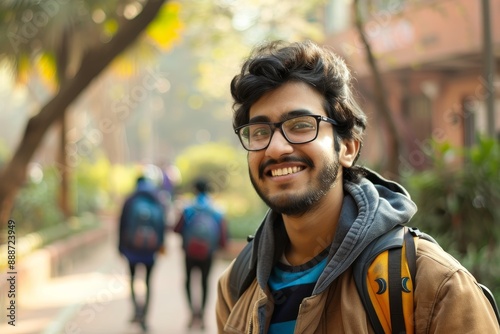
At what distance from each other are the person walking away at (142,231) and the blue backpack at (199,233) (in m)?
0.29

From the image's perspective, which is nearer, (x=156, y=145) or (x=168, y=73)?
(x=168, y=73)

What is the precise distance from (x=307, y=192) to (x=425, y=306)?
491 mm

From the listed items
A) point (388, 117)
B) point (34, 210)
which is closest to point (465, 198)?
point (388, 117)

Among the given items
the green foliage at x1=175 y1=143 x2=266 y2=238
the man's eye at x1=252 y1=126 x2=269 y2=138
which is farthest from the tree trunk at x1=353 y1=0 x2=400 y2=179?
the man's eye at x1=252 y1=126 x2=269 y2=138

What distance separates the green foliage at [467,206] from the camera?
686cm

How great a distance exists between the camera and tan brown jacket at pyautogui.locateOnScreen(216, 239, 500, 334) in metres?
1.90

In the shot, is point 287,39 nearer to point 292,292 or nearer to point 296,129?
point 296,129

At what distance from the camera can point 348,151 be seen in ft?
7.93

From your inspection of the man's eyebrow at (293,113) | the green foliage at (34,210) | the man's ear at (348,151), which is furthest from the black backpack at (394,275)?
the green foliage at (34,210)

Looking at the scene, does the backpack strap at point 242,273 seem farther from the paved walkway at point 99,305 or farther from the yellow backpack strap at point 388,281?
the paved walkway at point 99,305

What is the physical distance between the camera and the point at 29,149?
9008 mm

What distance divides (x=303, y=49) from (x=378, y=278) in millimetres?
762

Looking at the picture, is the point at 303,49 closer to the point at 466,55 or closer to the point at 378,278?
the point at 378,278

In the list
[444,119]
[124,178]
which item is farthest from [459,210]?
[124,178]
